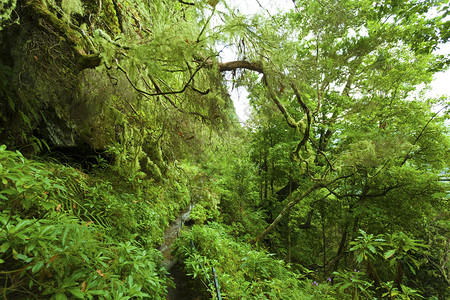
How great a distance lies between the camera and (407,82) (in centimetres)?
753

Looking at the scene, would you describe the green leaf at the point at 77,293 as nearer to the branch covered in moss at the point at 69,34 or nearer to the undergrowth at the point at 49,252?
the undergrowth at the point at 49,252

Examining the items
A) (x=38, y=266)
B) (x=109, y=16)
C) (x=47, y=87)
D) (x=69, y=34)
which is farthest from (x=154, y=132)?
(x=38, y=266)

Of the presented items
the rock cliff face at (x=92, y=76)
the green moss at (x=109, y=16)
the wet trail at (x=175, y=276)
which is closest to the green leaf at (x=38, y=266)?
the rock cliff face at (x=92, y=76)

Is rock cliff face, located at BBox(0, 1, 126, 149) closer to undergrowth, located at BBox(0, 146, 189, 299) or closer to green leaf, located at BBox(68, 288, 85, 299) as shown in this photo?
undergrowth, located at BBox(0, 146, 189, 299)

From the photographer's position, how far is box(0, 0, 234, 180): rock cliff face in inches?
A: 71.9

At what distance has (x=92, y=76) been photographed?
2738mm

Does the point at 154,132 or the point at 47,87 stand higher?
the point at 154,132

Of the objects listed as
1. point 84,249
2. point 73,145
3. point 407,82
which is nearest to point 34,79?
point 73,145

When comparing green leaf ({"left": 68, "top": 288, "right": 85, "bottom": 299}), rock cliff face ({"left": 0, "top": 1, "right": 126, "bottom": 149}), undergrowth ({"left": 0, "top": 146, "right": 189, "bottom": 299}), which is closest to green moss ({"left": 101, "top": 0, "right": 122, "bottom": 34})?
rock cliff face ({"left": 0, "top": 1, "right": 126, "bottom": 149})

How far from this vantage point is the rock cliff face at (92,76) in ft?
5.99

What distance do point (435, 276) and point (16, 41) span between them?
14572 mm

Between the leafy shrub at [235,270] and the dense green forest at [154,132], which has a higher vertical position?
the dense green forest at [154,132]

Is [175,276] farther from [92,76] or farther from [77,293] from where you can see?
[92,76]

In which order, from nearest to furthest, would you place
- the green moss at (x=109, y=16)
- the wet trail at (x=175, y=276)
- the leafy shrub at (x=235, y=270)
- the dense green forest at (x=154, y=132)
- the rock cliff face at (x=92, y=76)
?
the dense green forest at (x=154, y=132), the rock cliff face at (x=92, y=76), the leafy shrub at (x=235, y=270), the green moss at (x=109, y=16), the wet trail at (x=175, y=276)
